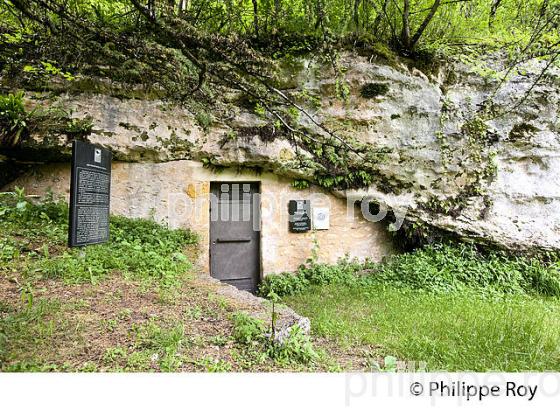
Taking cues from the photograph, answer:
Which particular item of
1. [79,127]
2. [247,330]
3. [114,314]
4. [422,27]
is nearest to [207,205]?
[79,127]

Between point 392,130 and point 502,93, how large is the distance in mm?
2496

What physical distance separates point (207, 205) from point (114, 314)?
3.31 m

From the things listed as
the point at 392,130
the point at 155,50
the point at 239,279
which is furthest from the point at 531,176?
→ the point at 155,50

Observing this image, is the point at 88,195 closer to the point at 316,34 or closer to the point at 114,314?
the point at 114,314

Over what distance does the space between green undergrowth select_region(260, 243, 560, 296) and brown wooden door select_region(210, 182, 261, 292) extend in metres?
0.50

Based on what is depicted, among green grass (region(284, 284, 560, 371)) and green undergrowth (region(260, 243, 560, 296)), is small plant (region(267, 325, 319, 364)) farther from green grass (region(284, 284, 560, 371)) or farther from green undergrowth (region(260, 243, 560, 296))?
green undergrowth (region(260, 243, 560, 296))

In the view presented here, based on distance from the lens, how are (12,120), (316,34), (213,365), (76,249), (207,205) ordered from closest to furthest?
(213,365), (76,249), (12,120), (207,205), (316,34)

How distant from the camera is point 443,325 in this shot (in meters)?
4.10

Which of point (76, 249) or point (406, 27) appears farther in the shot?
point (406, 27)

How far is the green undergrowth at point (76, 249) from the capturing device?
4281 millimetres

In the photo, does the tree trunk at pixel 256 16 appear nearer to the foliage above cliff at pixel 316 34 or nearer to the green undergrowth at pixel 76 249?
the foliage above cliff at pixel 316 34

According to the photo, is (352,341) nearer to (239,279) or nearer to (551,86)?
(239,279)

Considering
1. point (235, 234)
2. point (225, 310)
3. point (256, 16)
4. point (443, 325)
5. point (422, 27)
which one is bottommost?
point (443, 325)

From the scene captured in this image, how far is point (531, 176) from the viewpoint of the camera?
23.1 feet
